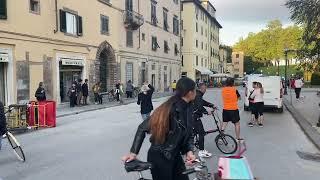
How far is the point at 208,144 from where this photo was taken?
11.7 meters

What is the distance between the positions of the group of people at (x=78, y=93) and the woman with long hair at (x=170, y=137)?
23.1m

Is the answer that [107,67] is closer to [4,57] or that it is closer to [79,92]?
[79,92]

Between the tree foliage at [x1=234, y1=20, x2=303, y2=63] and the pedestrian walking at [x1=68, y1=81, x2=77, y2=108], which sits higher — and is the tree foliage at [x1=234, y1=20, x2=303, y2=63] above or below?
above

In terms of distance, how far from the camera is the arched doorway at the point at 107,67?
113ft

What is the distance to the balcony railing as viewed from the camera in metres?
37.9

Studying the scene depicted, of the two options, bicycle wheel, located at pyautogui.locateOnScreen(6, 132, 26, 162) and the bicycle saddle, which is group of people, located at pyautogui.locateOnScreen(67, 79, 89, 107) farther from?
the bicycle saddle

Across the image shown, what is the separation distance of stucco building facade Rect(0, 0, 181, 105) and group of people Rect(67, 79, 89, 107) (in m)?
0.75

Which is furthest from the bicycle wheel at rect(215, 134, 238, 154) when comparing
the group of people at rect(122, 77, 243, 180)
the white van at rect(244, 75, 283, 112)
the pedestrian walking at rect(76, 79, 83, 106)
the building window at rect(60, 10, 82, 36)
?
the building window at rect(60, 10, 82, 36)

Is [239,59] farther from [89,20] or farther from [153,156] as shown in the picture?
[153,156]

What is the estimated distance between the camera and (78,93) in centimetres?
2803

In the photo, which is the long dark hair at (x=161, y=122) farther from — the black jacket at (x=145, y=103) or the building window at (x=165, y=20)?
the building window at (x=165, y=20)

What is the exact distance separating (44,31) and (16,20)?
8.72 ft

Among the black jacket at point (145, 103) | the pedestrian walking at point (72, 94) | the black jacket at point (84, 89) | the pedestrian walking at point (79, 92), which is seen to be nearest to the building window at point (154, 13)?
the black jacket at point (84, 89)

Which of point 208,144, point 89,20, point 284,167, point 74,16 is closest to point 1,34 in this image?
point 74,16
